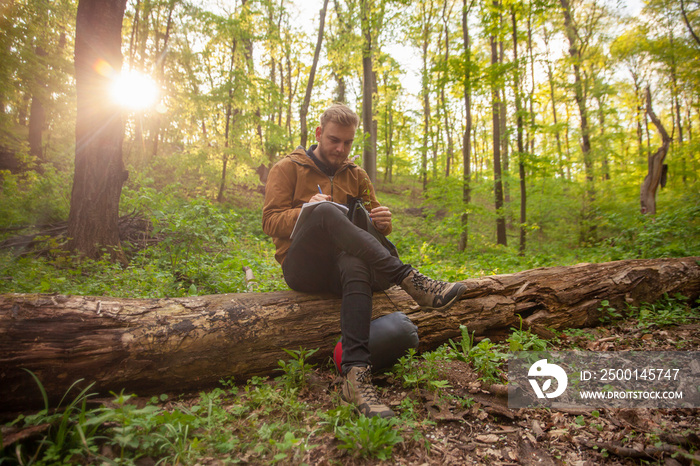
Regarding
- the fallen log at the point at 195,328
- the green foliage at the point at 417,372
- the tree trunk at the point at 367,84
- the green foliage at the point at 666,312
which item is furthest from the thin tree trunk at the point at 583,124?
the green foliage at the point at 417,372

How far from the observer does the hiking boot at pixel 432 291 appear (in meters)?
2.14

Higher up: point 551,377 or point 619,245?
point 619,245

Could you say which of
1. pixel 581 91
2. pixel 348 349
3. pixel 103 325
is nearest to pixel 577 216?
pixel 581 91

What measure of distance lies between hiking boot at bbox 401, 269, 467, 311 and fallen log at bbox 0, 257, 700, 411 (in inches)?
22.3

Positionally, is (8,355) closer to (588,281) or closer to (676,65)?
(588,281)

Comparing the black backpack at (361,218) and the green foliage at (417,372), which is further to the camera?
the black backpack at (361,218)

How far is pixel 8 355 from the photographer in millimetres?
1721

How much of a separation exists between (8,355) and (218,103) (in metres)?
11.7

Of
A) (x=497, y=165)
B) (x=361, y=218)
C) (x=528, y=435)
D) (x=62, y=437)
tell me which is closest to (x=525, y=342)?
(x=528, y=435)

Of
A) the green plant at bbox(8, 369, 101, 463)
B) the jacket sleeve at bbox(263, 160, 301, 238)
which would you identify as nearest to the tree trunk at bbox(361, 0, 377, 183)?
the jacket sleeve at bbox(263, 160, 301, 238)

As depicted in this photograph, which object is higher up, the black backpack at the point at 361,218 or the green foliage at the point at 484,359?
the black backpack at the point at 361,218

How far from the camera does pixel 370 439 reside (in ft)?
4.90

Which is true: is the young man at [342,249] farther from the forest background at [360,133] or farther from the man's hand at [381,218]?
the forest background at [360,133]

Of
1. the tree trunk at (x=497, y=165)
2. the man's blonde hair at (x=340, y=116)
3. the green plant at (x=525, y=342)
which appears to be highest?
the tree trunk at (x=497, y=165)
